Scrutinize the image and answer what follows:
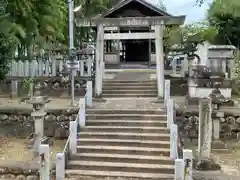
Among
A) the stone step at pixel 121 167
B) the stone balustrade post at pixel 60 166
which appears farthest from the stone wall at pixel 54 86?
the stone balustrade post at pixel 60 166

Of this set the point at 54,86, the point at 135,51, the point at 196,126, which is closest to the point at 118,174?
the point at 196,126

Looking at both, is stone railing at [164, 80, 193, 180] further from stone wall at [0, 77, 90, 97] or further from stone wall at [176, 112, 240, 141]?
stone wall at [0, 77, 90, 97]

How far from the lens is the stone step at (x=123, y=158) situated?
33.4ft

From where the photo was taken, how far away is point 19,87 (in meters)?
17.9

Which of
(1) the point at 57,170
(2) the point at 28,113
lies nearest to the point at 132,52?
(2) the point at 28,113

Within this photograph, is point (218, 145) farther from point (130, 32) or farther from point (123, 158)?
point (130, 32)

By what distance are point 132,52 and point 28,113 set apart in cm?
1297

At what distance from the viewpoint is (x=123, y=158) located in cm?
1032

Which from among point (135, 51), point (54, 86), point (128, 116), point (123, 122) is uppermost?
point (135, 51)

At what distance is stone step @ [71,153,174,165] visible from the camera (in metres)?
10.2

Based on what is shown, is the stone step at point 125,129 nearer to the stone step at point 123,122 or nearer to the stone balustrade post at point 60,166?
the stone step at point 123,122

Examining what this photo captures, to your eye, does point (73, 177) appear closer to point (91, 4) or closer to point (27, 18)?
point (27, 18)

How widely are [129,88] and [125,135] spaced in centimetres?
421

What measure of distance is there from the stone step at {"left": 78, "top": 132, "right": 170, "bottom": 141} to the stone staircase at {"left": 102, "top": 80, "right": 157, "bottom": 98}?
136 inches
